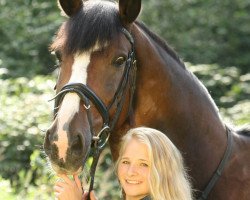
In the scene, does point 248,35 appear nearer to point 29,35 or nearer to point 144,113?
point 29,35

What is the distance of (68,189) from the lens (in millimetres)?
3449

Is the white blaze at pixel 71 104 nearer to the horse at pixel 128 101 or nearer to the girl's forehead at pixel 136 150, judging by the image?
the horse at pixel 128 101

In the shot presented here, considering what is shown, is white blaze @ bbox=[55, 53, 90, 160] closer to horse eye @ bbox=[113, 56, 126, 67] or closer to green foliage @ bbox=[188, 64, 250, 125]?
horse eye @ bbox=[113, 56, 126, 67]

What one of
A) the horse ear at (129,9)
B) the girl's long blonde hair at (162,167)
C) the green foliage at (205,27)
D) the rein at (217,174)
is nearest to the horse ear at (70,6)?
the horse ear at (129,9)

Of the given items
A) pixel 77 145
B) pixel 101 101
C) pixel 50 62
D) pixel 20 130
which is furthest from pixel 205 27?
pixel 77 145

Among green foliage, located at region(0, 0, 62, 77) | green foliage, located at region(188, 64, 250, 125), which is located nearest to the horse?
green foliage, located at region(188, 64, 250, 125)

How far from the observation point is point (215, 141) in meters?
4.06

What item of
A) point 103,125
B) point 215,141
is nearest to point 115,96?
point 103,125

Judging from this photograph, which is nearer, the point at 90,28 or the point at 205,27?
the point at 90,28

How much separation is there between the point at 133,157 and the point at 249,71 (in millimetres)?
8945

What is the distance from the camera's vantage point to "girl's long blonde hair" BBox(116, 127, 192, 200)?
344cm

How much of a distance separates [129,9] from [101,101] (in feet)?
1.83

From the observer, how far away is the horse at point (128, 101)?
346cm

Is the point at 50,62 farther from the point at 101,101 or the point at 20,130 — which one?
the point at 101,101
